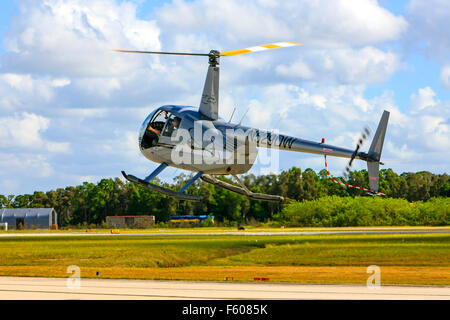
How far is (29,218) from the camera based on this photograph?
129375 mm

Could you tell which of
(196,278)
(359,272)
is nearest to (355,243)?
(359,272)

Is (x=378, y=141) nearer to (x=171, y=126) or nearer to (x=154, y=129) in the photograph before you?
(x=171, y=126)

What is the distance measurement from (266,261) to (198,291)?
18.5 metres

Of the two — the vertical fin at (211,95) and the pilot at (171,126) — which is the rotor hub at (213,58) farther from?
the pilot at (171,126)

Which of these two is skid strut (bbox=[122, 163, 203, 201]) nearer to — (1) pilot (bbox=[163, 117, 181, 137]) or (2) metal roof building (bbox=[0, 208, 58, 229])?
(1) pilot (bbox=[163, 117, 181, 137])

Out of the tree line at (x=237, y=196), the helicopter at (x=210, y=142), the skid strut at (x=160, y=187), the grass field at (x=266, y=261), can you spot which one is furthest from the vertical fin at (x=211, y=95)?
the tree line at (x=237, y=196)

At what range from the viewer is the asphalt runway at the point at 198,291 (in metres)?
23.4

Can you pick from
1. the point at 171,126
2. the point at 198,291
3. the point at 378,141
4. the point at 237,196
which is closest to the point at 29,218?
the point at 237,196

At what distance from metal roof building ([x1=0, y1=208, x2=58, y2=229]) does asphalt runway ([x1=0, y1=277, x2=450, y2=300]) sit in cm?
10139

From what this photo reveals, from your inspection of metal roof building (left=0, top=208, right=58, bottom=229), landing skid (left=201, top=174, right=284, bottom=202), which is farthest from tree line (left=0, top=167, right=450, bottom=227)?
landing skid (left=201, top=174, right=284, bottom=202)

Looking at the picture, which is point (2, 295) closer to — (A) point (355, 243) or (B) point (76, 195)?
(A) point (355, 243)

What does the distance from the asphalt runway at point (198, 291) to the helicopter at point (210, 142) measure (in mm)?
4455

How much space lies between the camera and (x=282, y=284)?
28797 millimetres
